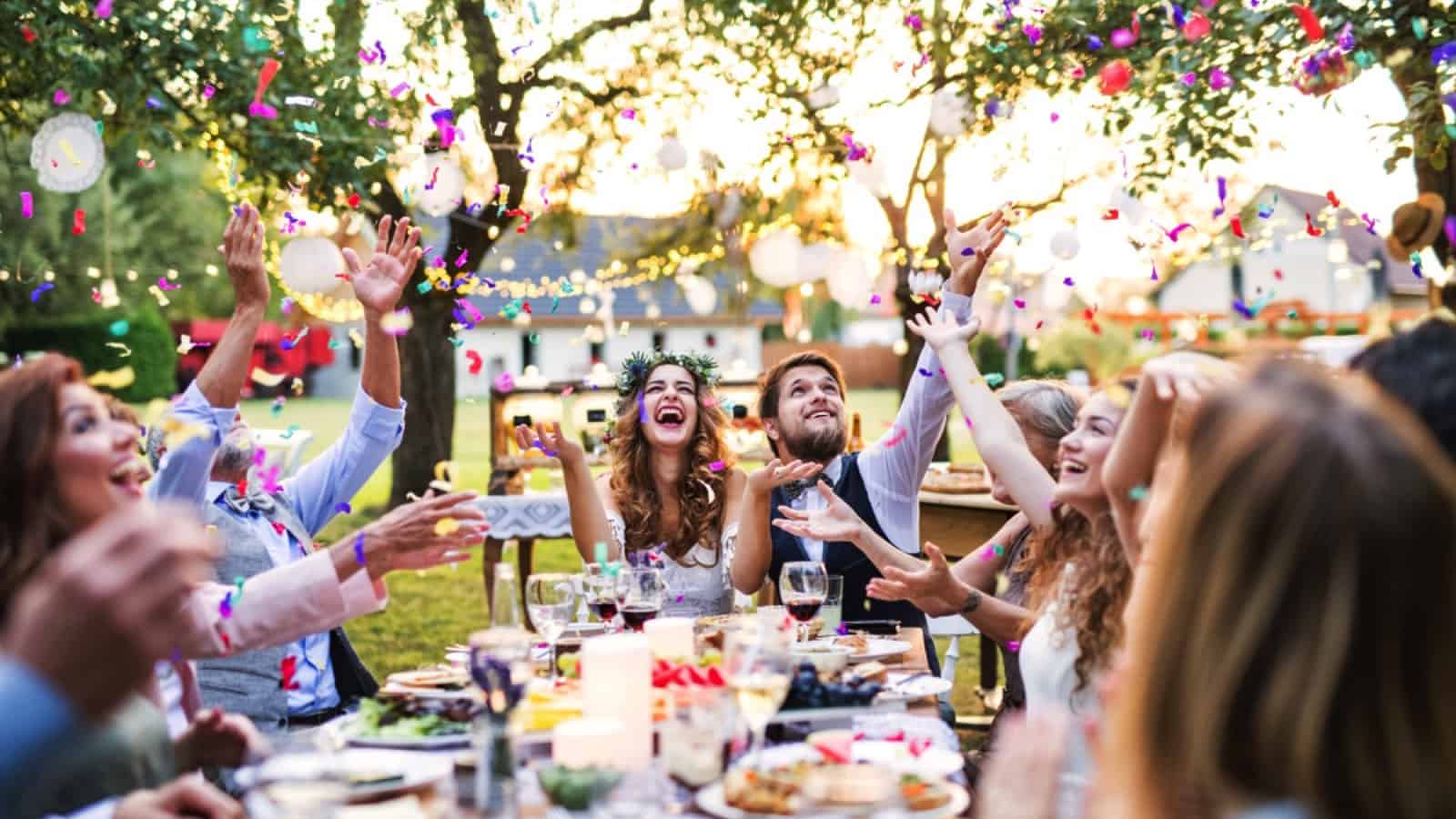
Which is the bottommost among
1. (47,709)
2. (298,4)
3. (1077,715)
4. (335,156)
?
(1077,715)

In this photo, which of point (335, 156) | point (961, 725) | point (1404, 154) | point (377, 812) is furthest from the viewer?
point (335, 156)

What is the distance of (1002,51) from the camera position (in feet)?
23.4

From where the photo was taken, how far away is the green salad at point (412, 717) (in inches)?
96.3

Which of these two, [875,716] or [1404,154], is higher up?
[1404,154]

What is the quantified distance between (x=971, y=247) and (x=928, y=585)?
1.16 metres

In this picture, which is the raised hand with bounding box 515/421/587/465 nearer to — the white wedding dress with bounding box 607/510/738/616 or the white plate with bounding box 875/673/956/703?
the white wedding dress with bounding box 607/510/738/616

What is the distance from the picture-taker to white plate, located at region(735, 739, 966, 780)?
2203 mm

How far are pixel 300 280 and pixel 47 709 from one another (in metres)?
6.69

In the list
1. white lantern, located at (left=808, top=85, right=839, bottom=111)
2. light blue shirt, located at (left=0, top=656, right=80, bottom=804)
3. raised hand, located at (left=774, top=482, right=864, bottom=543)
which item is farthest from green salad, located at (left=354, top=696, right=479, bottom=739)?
white lantern, located at (left=808, top=85, right=839, bottom=111)

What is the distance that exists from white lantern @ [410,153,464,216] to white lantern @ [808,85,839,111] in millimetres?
2257

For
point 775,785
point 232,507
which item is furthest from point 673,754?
point 232,507

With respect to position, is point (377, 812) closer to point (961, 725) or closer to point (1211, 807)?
point (1211, 807)

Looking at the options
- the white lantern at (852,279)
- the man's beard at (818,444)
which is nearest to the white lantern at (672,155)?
the white lantern at (852,279)

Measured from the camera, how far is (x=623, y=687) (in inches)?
89.1
